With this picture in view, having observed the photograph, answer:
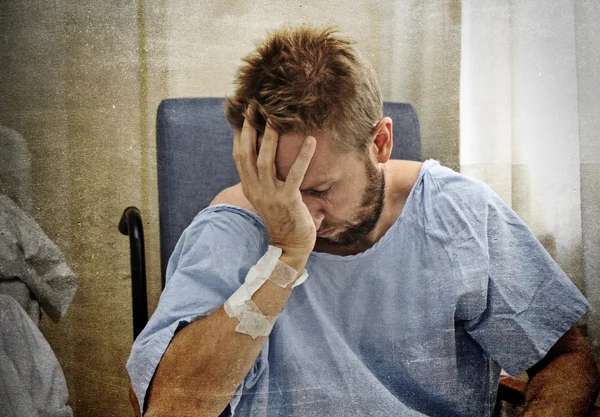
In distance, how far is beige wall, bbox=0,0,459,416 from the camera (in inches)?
40.4

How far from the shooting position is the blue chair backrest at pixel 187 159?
1050mm

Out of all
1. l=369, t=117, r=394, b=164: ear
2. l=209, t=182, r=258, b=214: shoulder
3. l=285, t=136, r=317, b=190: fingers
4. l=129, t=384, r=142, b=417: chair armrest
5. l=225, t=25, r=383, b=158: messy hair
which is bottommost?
l=129, t=384, r=142, b=417: chair armrest

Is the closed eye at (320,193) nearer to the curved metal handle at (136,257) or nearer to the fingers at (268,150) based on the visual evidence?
the fingers at (268,150)

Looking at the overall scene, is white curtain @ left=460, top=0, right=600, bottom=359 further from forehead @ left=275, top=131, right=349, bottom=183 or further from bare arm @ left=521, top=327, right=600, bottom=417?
forehead @ left=275, top=131, right=349, bottom=183

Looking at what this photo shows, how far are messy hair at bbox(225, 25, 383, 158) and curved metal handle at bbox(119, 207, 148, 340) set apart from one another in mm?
220

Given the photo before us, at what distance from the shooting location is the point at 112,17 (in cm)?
104

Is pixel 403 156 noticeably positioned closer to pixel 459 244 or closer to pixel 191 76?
pixel 459 244

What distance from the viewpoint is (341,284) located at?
1084 millimetres

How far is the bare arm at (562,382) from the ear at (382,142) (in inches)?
18.0

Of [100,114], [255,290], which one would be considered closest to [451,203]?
[255,290]

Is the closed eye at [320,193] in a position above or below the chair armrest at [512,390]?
above

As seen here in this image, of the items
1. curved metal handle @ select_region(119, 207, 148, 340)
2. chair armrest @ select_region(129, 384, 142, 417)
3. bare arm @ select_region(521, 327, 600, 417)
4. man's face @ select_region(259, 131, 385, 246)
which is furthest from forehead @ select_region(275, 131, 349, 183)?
bare arm @ select_region(521, 327, 600, 417)

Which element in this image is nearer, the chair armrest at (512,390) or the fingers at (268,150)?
the fingers at (268,150)

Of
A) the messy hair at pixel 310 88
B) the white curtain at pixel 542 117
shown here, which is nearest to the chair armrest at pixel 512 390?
the white curtain at pixel 542 117
